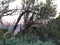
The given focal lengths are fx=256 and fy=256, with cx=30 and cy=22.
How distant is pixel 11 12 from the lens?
9.15 metres

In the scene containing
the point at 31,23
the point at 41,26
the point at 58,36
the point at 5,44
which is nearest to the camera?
the point at 5,44

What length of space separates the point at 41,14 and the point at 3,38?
11.1 ft

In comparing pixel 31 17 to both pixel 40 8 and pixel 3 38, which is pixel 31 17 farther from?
pixel 3 38

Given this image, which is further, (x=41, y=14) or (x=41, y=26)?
(x=41, y=14)

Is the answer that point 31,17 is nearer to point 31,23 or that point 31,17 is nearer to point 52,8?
point 31,23

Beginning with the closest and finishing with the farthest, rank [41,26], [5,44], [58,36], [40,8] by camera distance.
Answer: [5,44] → [58,36] → [41,26] → [40,8]

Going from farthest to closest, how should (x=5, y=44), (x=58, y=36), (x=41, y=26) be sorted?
(x=41, y=26), (x=58, y=36), (x=5, y=44)

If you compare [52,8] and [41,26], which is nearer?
[41,26]

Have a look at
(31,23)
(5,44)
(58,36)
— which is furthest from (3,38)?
(31,23)

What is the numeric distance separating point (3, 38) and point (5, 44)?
1.12 feet

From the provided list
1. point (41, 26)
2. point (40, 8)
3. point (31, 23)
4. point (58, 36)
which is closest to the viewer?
point (58, 36)

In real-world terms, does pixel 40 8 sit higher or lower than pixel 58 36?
higher

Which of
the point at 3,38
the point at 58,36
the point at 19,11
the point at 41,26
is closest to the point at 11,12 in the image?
the point at 19,11

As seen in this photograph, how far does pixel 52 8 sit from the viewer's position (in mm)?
9227
